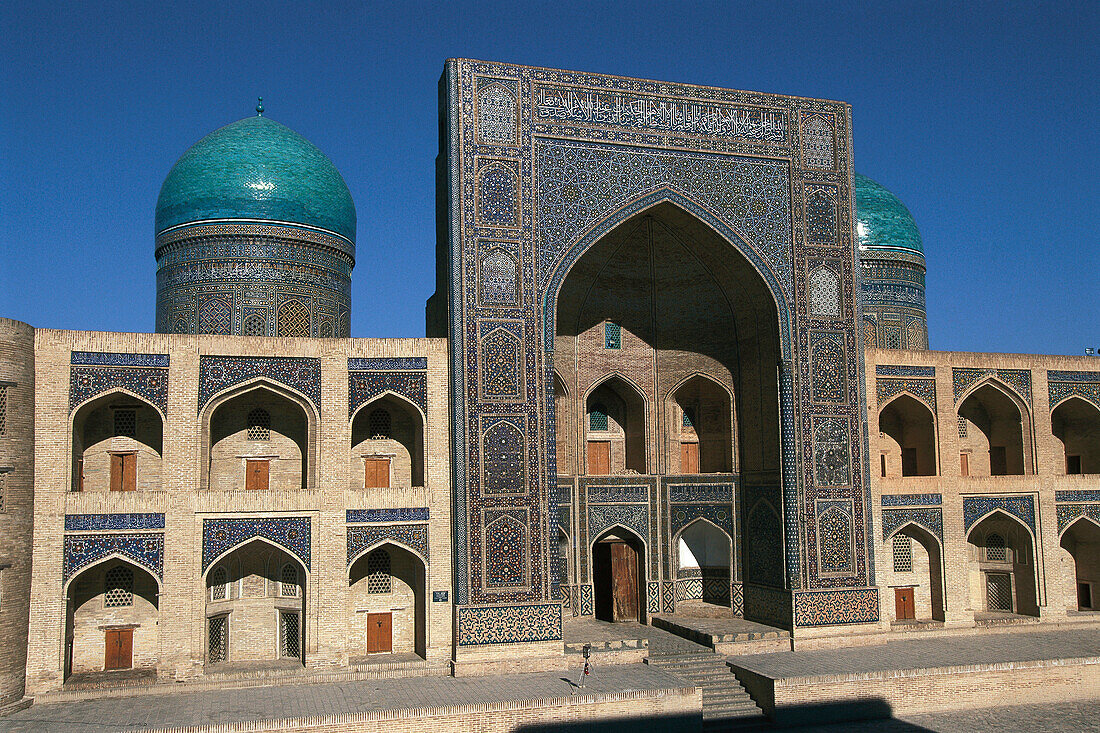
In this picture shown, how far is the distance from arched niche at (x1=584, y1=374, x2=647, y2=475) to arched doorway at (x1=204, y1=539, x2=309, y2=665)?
477 centimetres

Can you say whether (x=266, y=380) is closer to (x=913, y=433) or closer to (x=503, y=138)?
(x=503, y=138)

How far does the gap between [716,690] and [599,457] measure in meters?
4.45

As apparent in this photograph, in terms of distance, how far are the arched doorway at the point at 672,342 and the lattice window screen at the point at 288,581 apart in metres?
4.45

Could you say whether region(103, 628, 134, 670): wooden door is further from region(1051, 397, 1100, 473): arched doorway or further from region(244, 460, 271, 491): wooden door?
region(1051, 397, 1100, 473): arched doorway

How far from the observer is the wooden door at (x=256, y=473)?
40.5 ft

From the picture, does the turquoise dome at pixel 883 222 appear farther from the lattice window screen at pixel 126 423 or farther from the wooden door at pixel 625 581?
the lattice window screen at pixel 126 423

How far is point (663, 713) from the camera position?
10398 mm

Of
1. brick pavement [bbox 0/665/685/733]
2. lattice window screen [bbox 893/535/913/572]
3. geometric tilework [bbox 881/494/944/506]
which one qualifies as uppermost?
geometric tilework [bbox 881/494/944/506]

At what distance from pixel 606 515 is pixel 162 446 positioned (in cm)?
625

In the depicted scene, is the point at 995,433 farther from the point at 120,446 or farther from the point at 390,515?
the point at 120,446

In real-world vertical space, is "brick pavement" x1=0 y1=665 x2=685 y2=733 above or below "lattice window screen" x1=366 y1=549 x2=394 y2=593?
below

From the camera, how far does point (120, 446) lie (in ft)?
38.9

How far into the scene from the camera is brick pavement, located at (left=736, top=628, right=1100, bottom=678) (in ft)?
37.6

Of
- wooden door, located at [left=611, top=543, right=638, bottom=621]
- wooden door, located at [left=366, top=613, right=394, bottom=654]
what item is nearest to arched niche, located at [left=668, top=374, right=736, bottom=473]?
wooden door, located at [left=611, top=543, right=638, bottom=621]
